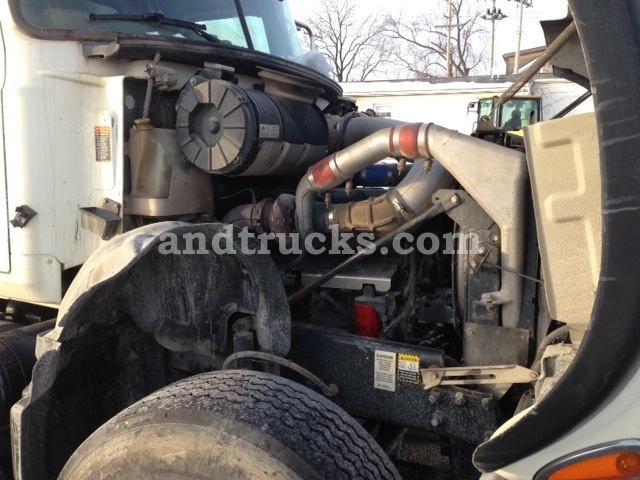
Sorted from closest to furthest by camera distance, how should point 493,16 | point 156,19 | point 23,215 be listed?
1. point 23,215
2. point 156,19
3. point 493,16

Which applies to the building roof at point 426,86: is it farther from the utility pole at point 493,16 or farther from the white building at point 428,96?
the utility pole at point 493,16

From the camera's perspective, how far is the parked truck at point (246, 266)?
189 cm

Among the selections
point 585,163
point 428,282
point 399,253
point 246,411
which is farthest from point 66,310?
point 585,163

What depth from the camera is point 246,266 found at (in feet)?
7.95

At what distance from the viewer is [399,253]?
2787 millimetres

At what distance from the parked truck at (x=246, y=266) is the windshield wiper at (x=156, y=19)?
0.01 m

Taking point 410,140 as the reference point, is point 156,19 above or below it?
above

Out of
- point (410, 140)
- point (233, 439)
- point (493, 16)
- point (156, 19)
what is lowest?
point (233, 439)

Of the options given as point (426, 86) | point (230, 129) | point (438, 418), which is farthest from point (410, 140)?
point (426, 86)

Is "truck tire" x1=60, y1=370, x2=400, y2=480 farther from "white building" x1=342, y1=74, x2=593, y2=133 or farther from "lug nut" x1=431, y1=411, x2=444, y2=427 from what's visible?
"white building" x1=342, y1=74, x2=593, y2=133

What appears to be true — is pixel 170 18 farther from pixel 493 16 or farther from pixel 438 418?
pixel 493 16

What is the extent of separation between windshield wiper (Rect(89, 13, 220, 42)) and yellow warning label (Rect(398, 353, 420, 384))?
186 cm

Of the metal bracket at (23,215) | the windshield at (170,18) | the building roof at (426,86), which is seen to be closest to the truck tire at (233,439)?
the metal bracket at (23,215)

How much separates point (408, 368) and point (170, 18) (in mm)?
1999
